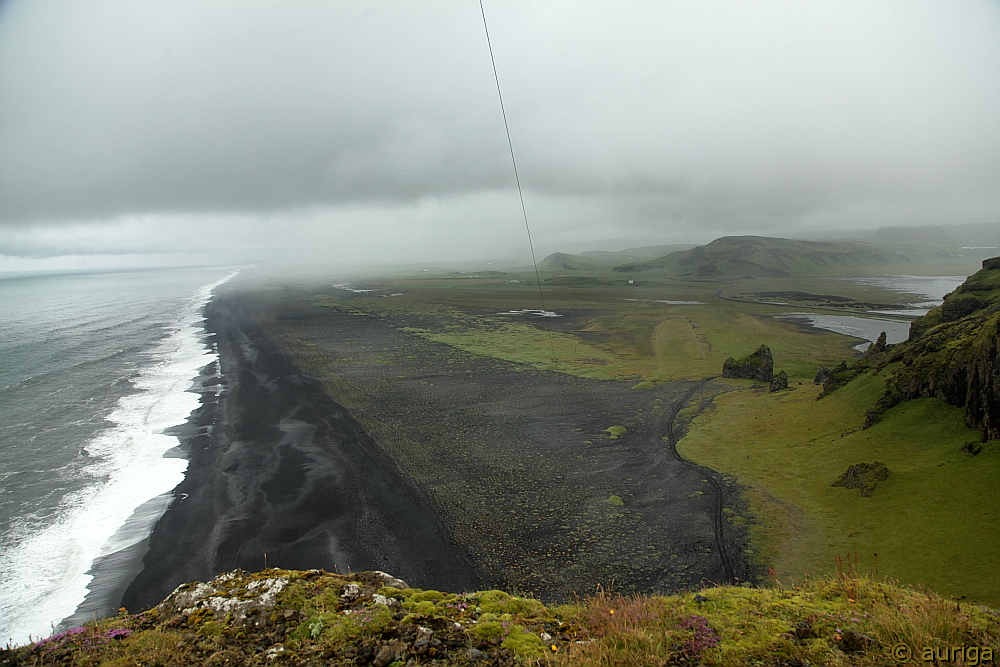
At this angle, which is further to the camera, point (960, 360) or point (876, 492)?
point (960, 360)

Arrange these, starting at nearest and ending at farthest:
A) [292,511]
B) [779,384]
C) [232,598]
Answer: [232,598]
[292,511]
[779,384]

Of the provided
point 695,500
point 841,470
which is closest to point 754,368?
point 841,470

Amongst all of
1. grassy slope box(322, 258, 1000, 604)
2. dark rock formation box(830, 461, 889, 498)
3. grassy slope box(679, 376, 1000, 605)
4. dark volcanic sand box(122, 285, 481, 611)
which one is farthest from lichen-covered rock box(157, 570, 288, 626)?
dark rock formation box(830, 461, 889, 498)

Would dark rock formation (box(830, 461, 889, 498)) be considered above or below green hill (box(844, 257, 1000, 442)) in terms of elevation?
below

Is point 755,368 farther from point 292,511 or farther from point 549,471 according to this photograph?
point 292,511

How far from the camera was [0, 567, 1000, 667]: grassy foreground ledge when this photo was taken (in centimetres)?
530

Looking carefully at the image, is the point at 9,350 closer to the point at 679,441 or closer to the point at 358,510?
the point at 358,510

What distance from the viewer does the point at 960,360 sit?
Result: 1741 centimetres

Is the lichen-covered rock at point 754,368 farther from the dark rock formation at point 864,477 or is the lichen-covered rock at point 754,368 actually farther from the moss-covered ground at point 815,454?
the dark rock formation at point 864,477

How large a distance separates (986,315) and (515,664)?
1020 inches

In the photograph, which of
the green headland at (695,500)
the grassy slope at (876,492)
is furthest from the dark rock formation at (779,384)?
the grassy slope at (876,492)

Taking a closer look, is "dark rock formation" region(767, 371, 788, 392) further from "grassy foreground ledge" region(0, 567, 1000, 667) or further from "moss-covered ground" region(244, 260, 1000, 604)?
"grassy foreground ledge" region(0, 567, 1000, 667)

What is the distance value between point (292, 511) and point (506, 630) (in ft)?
49.1

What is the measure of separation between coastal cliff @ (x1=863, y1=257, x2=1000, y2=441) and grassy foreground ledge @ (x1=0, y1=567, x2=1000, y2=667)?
45.1 feet
